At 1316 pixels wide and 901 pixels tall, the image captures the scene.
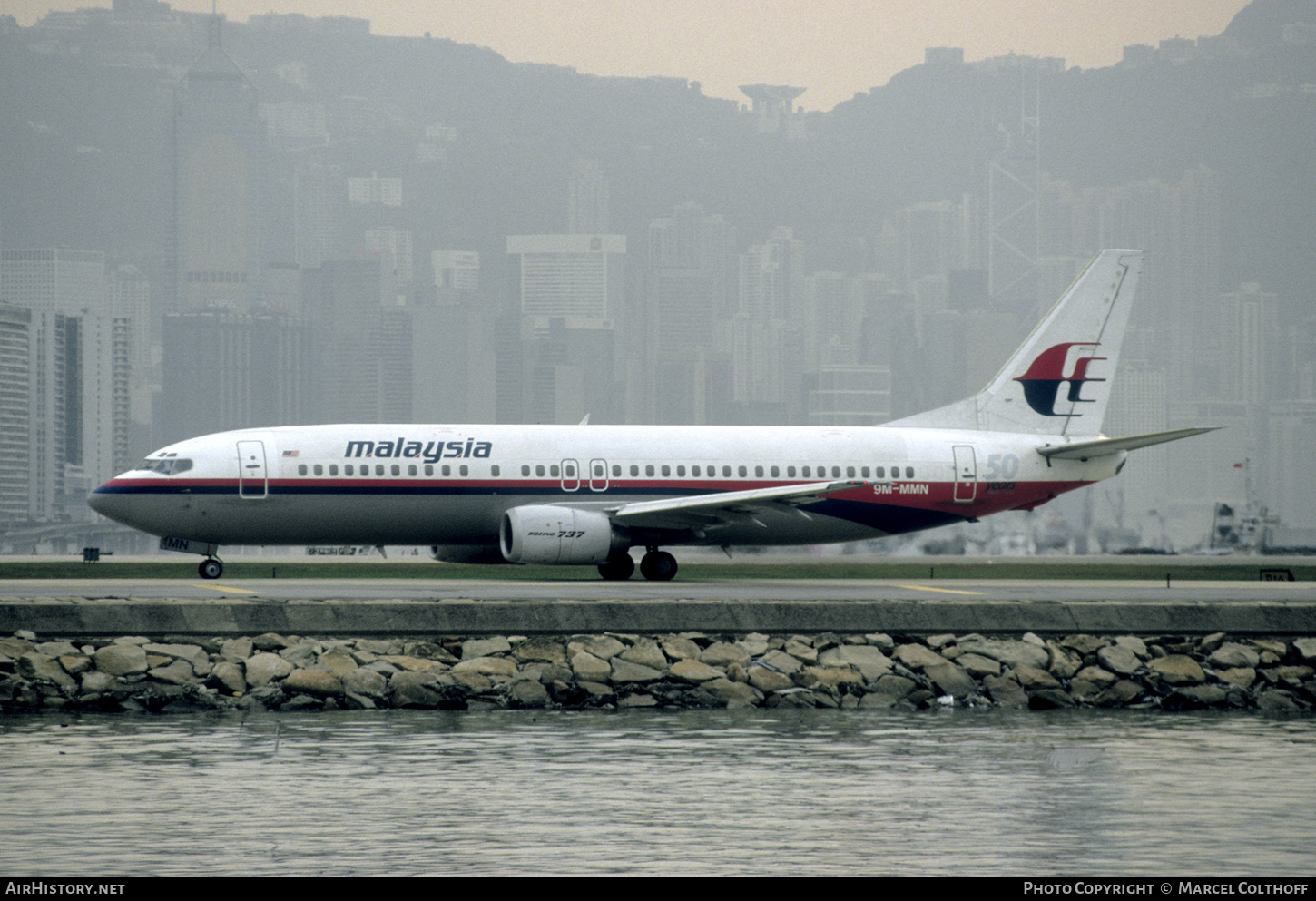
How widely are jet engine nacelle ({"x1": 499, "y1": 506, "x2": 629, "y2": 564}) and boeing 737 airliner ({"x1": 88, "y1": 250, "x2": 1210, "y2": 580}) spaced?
0.04m

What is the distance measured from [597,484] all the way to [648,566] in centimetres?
259

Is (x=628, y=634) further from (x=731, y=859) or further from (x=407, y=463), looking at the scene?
(x=407, y=463)

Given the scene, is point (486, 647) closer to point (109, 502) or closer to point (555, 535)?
point (555, 535)

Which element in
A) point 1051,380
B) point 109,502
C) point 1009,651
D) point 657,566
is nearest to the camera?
point 1009,651

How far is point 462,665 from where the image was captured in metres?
27.0

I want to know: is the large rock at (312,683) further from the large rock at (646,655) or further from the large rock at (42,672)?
the large rock at (646,655)

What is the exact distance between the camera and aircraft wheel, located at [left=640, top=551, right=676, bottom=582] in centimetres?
4294

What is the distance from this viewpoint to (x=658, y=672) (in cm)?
2720

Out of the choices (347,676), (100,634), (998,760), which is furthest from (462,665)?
(998,760)

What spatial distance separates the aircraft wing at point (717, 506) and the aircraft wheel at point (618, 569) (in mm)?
1692

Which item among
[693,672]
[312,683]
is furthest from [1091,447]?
[312,683]

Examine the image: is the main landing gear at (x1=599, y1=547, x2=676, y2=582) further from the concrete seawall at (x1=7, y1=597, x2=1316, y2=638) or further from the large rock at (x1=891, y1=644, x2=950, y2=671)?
the large rock at (x1=891, y1=644, x2=950, y2=671)

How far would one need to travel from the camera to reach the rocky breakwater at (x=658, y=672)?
26141mm

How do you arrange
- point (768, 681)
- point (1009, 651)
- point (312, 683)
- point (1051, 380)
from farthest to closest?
point (1051, 380)
point (1009, 651)
point (768, 681)
point (312, 683)
